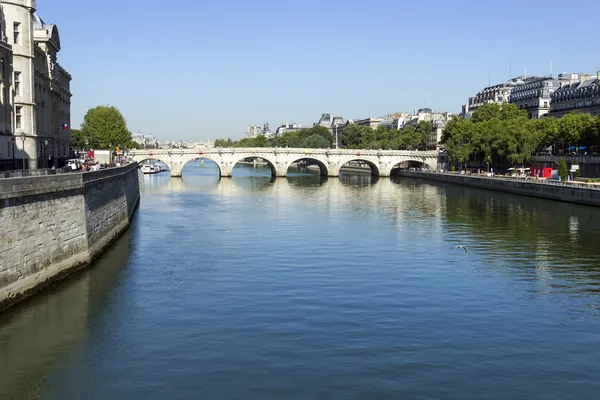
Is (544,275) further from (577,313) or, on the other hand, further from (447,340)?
(447,340)

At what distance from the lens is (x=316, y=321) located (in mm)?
23125

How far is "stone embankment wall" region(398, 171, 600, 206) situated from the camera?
6156cm

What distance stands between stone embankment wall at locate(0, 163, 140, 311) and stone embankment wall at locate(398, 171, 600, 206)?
44.4 meters

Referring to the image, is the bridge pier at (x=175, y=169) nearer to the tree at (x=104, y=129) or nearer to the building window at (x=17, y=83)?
the tree at (x=104, y=129)

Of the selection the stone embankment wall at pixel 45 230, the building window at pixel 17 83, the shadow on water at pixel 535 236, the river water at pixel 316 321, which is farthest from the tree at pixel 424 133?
the stone embankment wall at pixel 45 230

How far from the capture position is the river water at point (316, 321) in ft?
58.7

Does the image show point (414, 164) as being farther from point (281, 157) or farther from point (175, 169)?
point (175, 169)

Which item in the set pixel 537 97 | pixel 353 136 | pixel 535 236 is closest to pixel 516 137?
pixel 537 97

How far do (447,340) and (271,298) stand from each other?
7.60m

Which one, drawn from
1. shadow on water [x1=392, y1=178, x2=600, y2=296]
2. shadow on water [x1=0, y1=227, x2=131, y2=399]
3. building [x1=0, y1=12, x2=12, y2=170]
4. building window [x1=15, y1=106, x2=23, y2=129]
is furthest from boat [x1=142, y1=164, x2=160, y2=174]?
shadow on water [x1=0, y1=227, x2=131, y2=399]

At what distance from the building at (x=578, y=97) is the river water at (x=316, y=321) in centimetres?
7122

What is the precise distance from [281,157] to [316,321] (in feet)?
333

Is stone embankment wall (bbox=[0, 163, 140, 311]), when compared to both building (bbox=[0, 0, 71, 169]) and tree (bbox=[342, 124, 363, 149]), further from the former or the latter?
tree (bbox=[342, 124, 363, 149])

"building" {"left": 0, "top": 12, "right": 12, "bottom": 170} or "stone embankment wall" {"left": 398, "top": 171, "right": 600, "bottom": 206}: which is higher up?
"building" {"left": 0, "top": 12, "right": 12, "bottom": 170}
